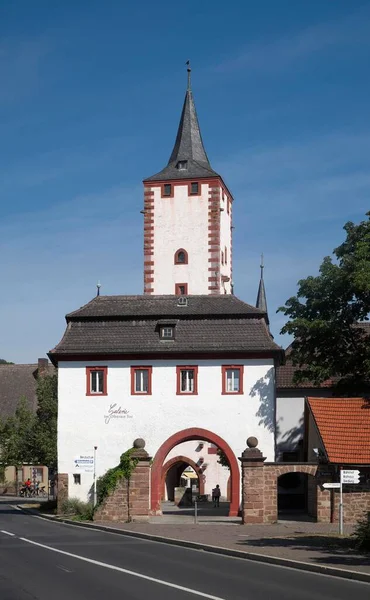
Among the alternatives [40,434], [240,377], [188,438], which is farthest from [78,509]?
[40,434]

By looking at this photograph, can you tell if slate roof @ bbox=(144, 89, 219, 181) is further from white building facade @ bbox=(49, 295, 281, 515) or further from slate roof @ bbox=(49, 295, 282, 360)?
white building facade @ bbox=(49, 295, 281, 515)

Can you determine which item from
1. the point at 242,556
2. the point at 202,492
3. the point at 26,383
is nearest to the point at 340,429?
the point at 242,556

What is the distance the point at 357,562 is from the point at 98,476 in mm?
22609

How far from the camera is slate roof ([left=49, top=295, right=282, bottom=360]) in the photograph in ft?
140

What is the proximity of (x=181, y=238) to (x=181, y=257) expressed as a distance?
1.17m

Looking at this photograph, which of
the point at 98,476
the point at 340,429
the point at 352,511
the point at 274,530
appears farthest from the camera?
the point at 98,476

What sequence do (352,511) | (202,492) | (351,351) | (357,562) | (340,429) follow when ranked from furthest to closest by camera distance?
(202,492)
(351,351)
(340,429)
(352,511)
(357,562)

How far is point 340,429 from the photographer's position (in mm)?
37500

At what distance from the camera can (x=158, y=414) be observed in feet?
139

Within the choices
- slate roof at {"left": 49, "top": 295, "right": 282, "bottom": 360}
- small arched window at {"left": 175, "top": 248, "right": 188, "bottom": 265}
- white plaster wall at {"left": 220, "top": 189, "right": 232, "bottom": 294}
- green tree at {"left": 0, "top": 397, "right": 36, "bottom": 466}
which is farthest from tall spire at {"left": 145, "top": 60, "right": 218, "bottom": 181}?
slate roof at {"left": 49, "top": 295, "right": 282, "bottom": 360}

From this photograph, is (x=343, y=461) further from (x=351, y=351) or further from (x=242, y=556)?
(x=242, y=556)

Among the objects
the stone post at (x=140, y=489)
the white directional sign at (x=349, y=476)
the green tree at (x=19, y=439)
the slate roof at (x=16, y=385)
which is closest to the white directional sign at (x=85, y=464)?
the stone post at (x=140, y=489)

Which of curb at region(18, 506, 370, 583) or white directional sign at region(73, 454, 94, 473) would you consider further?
white directional sign at region(73, 454, 94, 473)

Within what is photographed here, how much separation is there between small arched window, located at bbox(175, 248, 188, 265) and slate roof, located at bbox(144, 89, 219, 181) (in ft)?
15.0
